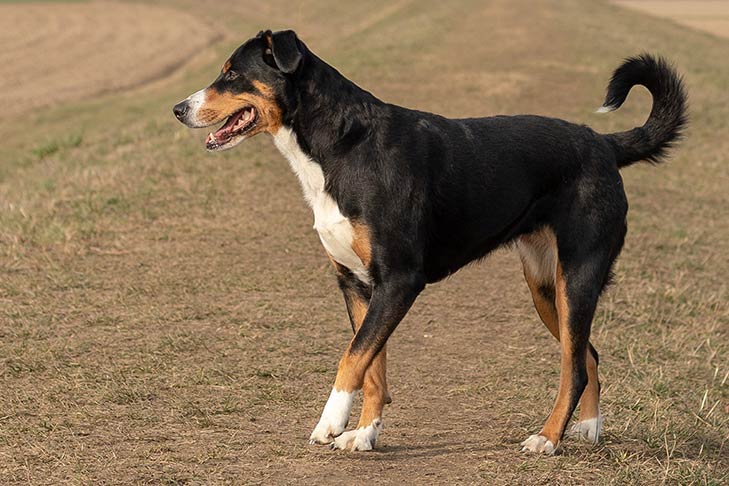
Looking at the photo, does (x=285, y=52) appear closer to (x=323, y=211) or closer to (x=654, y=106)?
(x=323, y=211)

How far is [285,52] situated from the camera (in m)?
5.05

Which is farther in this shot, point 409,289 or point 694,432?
point 694,432

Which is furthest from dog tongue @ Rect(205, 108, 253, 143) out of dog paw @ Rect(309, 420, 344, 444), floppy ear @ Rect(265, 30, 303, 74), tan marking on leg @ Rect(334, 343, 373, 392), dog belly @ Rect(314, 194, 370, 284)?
dog paw @ Rect(309, 420, 344, 444)

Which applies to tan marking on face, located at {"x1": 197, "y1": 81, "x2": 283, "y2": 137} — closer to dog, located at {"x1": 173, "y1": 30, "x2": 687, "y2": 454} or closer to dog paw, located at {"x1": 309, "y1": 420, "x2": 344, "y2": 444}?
dog, located at {"x1": 173, "y1": 30, "x2": 687, "y2": 454}

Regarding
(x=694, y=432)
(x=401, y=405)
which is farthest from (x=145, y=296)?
(x=694, y=432)

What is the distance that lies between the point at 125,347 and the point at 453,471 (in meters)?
2.58

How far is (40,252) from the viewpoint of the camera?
892 cm

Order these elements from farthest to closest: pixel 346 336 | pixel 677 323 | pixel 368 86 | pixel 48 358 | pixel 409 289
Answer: pixel 368 86, pixel 677 323, pixel 346 336, pixel 48 358, pixel 409 289

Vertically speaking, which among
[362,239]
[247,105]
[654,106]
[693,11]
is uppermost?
[247,105]

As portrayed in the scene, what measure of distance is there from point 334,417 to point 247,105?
4.64ft

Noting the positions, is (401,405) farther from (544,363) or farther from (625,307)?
(625,307)

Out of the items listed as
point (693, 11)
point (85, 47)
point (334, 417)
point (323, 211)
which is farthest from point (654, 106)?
point (693, 11)

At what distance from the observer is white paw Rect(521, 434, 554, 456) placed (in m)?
5.20

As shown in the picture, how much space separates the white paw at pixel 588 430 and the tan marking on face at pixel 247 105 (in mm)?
1940
